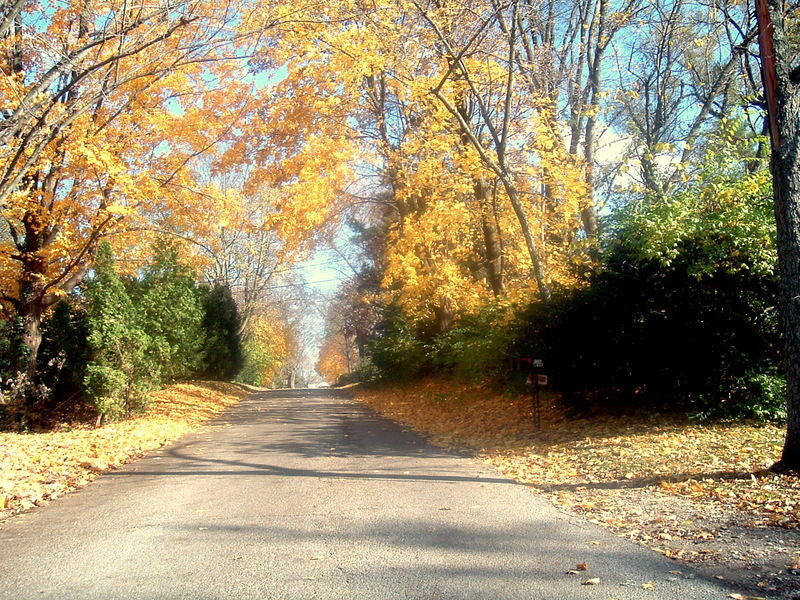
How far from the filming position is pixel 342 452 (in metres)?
11.3

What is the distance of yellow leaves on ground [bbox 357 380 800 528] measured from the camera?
22.1 feet

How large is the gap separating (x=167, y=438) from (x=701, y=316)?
10.5 metres

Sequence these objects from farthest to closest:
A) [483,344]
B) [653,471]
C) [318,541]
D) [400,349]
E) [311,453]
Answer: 1. [400,349]
2. [483,344]
3. [311,453]
4. [653,471]
5. [318,541]

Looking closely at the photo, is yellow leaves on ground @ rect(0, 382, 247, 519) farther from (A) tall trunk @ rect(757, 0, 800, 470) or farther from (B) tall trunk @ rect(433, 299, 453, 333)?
(B) tall trunk @ rect(433, 299, 453, 333)

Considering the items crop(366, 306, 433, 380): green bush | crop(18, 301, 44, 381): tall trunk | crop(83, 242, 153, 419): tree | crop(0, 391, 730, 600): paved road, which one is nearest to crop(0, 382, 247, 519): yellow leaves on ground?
crop(0, 391, 730, 600): paved road

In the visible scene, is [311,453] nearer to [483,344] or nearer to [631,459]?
[631,459]

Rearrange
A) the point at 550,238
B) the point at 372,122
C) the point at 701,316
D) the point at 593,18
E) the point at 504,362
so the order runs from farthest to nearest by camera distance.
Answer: the point at 372,122, the point at 550,238, the point at 593,18, the point at 504,362, the point at 701,316

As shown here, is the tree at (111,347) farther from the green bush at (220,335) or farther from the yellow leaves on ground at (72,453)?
the green bush at (220,335)

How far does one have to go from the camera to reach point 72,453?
36.1ft

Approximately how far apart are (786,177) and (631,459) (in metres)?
4.12

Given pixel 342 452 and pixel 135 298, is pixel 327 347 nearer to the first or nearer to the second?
pixel 135 298

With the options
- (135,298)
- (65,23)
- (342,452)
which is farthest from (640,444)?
(135,298)

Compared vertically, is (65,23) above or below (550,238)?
above

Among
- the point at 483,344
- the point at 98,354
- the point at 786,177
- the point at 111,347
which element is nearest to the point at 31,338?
the point at 98,354
